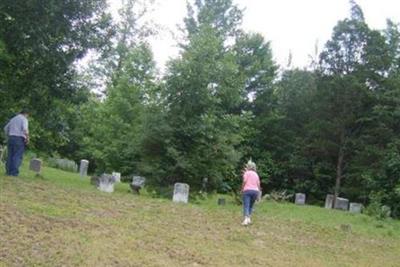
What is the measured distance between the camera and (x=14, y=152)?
15094 mm

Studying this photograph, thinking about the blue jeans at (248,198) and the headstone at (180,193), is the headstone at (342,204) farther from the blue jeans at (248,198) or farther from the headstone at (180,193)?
the blue jeans at (248,198)

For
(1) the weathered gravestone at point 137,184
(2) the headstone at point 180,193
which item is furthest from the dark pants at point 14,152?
(2) the headstone at point 180,193

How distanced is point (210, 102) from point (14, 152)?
23.0ft

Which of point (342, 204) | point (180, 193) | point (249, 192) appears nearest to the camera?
point (249, 192)

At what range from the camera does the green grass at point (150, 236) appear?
8.44 metres

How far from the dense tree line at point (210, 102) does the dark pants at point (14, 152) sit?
268 cm

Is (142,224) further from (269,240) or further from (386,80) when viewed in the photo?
(386,80)

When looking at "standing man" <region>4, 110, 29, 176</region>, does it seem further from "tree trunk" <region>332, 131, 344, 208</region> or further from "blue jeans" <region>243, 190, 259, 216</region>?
"tree trunk" <region>332, 131, 344, 208</region>

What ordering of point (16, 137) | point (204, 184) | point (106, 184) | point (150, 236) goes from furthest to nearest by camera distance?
point (204, 184), point (106, 184), point (16, 137), point (150, 236)

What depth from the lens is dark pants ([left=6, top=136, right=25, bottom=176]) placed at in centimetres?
1509

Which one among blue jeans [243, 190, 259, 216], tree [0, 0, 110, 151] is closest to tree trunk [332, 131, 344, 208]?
tree [0, 0, 110, 151]

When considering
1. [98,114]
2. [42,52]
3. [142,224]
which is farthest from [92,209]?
[98,114]

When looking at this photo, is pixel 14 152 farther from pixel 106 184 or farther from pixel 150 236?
pixel 150 236

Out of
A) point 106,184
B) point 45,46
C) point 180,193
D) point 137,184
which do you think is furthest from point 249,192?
point 45,46
